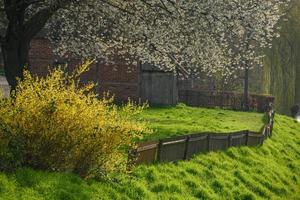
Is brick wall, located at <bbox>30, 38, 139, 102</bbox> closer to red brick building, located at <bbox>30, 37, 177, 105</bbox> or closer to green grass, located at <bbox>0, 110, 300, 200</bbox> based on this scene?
red brick building, located at <bbox>30, 37, 177, 105</bbox>

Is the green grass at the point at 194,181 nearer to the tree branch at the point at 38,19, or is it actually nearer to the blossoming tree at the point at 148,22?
the blossoming tree at the point at 148,22

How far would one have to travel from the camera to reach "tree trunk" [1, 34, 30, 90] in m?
18.1

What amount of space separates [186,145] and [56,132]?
675 centimetres

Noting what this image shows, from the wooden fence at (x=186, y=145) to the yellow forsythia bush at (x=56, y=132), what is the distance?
1707 millimetres

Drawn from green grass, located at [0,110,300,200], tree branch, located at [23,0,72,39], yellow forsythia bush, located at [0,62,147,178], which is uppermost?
tree branch, located at [23,0,72,39]

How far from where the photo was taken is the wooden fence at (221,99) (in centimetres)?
4988

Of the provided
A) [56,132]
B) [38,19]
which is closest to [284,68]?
[38,19]

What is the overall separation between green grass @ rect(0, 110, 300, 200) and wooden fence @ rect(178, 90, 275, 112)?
2295 centimetres

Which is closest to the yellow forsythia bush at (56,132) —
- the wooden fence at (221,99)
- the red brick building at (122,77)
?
the red brick building at (122,77)

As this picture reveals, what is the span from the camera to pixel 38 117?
1157 cm

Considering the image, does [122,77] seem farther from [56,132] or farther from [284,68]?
[56,132]

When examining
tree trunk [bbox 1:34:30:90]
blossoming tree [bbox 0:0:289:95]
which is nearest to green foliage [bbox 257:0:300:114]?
blossoming tree [bbox 0:0:289:95]

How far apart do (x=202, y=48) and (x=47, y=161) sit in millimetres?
10045

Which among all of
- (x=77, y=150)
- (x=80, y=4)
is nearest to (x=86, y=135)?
(x=77, y=150)
